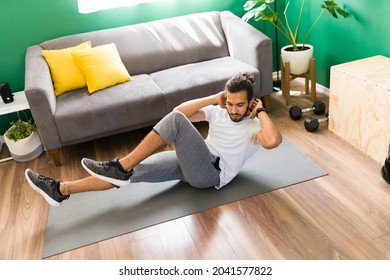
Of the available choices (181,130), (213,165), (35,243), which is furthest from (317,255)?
(35,243)

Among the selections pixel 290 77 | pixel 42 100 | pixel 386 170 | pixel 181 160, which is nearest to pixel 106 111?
pixel 42 100

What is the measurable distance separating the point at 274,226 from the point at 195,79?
135cm

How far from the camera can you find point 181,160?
6.56ft

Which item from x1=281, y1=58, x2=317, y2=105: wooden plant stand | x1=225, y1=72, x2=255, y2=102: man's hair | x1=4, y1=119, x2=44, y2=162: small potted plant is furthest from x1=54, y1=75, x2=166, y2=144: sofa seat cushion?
x1=281, y1=58, x2=317, y2=105: wooden plant stand

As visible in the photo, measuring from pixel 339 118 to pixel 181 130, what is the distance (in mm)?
1265

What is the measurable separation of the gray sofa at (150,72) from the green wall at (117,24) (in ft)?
0.49

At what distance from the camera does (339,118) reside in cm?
262

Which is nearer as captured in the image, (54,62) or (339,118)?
(339,118)

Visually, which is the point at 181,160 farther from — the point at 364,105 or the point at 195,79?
the point at 364,105

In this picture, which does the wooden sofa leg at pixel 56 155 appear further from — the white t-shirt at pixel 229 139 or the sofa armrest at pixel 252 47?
the sofa armrest at pixel 252 47

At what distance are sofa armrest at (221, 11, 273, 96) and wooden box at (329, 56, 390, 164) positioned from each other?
1.81ft

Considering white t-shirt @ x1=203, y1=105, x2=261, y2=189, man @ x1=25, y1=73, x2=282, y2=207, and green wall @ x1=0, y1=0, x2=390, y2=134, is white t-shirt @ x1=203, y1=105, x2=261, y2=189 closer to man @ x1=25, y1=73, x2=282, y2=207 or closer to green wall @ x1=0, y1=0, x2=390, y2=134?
man @ x1=25, y1=73, x2=282, y2=207
